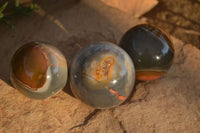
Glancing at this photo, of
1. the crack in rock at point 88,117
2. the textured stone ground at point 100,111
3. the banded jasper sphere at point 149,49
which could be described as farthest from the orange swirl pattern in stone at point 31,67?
the banded jasper sphere at point 149,49

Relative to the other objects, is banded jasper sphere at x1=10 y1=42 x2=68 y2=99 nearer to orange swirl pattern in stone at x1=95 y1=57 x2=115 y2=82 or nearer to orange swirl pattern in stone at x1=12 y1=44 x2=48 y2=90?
orange swirl pattern in stone at x1=12 y1=44 x2=48 y2=90

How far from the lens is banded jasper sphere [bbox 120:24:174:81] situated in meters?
2.38

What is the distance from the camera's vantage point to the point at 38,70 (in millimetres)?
2086

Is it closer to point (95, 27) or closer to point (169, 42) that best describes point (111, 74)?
point (169, 42)

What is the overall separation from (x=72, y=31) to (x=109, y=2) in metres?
1.06

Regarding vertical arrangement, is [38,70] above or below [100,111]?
above

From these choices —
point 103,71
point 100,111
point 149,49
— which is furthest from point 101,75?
point 149,49

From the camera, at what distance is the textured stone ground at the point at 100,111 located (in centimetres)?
230

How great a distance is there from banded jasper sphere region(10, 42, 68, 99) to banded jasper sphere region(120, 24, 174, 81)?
82 cm

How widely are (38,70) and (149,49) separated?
122 centimetres

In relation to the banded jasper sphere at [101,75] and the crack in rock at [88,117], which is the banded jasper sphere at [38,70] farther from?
the crack in rock at [88,117]

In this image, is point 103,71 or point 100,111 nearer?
point 103,71

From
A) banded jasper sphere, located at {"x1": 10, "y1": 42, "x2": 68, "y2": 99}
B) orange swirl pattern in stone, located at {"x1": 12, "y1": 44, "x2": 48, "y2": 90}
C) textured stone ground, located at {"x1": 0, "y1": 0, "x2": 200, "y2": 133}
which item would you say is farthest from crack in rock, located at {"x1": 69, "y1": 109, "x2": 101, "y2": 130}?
orange swirl pattern in stone, located at {"x1": 12, "y1": 44, "x2": 48, "y2": 90}

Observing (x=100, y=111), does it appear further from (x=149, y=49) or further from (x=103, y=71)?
(x=149, y=49)
